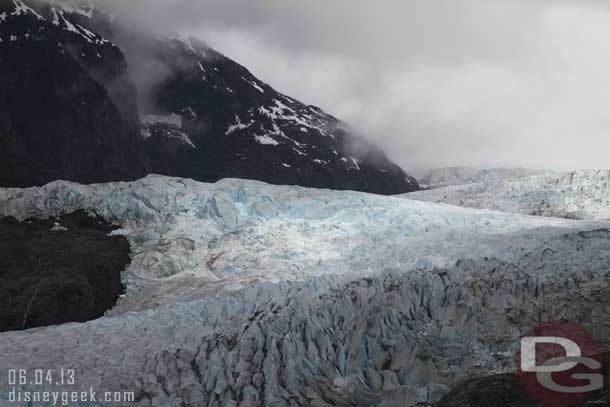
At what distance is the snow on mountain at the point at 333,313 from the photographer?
54.5 feet

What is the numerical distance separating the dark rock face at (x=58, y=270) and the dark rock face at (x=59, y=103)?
179 feet

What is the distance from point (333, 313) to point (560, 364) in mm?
7580

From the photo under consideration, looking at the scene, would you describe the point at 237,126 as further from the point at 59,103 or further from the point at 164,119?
the point at 59,103

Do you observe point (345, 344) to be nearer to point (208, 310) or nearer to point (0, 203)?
point (208, 310)

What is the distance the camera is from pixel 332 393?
53.2 feet

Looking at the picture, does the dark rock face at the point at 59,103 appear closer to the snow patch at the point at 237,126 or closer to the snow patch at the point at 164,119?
the snow patch at the point at 164,119

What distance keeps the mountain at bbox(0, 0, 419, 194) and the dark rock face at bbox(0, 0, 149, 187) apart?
0.21 metres

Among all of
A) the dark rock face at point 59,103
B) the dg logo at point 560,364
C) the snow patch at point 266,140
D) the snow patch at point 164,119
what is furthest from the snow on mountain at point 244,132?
the dg logo at point 560,364

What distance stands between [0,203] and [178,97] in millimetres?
120006

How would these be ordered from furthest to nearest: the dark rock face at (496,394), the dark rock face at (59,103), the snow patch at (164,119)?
the snow patch at (164,119), the dark rock face at (59,103), the dark rock face at (496,394)

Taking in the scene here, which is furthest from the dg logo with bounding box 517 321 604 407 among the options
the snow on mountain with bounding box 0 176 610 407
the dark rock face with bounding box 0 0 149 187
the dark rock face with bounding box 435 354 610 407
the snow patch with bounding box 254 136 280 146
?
the snow patch with bounding box 254 136 280 146

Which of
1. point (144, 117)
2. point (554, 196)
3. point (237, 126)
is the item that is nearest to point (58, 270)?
point (554, 196)

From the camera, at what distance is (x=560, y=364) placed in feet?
47.4

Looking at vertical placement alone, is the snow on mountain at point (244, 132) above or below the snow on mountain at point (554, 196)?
above
